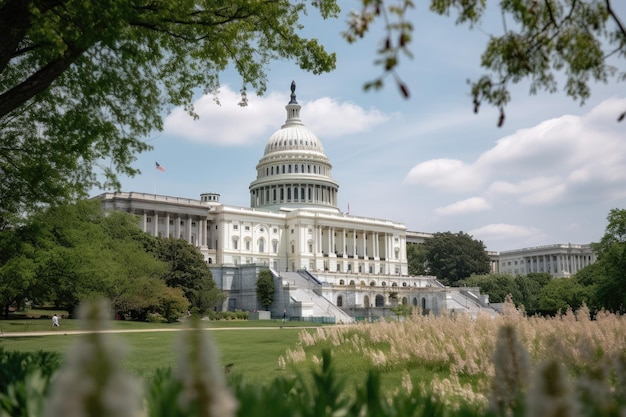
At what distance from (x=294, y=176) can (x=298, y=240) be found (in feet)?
55.7

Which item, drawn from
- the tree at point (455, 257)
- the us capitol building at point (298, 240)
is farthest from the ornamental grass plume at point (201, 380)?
the tree at point (455, 257)

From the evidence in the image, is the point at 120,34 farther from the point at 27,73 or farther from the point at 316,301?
the point at 316,301

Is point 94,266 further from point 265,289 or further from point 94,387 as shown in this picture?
point 265,289

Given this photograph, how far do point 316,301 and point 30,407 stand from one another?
78453 mm

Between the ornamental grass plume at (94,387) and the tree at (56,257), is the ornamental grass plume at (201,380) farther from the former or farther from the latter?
the tree at (56,257)

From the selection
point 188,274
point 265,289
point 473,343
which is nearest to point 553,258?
point 265,289

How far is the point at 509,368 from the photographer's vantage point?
14.1 ft

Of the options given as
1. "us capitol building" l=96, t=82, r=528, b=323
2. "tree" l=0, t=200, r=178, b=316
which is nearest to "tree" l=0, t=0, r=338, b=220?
"tree" l=0, t=200, r=178, b=316

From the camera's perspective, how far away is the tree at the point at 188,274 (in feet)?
227

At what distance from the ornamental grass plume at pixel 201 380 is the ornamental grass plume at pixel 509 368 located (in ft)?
7.69

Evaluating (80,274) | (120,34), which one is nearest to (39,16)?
(120,34)

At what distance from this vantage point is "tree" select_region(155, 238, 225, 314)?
227 feet

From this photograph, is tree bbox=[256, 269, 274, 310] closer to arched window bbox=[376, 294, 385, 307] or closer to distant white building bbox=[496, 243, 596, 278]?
arched window bbox=[376, 294, 385, 307]

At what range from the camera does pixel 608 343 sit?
12883 millimetres
